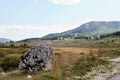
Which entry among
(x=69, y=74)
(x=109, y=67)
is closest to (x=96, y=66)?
(x=109, y=67)

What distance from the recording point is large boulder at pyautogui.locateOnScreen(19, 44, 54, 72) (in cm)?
2456

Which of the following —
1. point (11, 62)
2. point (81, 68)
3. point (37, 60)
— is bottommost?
point (11, 62)

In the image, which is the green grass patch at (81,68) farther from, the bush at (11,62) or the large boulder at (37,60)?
the bush at (11,62)

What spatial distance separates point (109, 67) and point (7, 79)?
29.6 feet

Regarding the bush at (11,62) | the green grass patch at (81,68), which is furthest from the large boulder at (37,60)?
the bush at (11,62)

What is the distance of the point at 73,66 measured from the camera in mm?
25297

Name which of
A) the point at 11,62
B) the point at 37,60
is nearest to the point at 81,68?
the point at 37,60

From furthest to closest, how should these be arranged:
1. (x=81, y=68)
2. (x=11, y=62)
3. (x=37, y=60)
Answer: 1. (x=11, y=62)
2. (x=81, y=68)
3. (x=37, y=60)

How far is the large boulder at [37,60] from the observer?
80.6ft

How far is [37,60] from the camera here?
24656 millimetres

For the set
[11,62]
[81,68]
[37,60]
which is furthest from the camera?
[11,62]

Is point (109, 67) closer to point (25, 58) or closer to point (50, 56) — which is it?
point (50, 56)

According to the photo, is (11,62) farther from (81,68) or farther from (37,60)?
(81,68)

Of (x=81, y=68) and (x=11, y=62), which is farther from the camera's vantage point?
(x=11, y=62)
